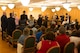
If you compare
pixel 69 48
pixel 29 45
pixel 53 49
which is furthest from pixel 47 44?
pixel 29 45

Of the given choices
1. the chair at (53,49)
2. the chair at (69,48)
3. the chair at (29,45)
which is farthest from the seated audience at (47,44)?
the chair at (29,45)

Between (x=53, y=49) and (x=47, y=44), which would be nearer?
(x=53, y=49)

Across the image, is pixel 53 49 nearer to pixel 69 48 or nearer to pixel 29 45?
pixel 69 48

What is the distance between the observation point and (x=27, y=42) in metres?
5.05

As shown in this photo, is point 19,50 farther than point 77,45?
Yes

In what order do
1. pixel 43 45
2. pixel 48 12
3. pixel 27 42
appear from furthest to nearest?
pixel 48 12
pixel 27 42
pixel 43 45

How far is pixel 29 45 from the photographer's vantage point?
17.2 ft

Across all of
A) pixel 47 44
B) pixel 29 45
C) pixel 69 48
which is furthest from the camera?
pixel 29 45

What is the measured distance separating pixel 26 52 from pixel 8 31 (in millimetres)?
3459

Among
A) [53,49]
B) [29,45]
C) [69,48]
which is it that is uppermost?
[53,49]

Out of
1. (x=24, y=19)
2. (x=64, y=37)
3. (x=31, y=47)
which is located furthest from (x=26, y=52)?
(x=24, y=19)

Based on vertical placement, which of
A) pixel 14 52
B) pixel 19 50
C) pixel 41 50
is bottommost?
pixel 14 52

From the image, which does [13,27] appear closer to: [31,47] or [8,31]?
[8,31]

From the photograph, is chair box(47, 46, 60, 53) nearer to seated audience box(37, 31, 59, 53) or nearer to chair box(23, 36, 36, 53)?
seated audience box(37, 31, 59, 53)
